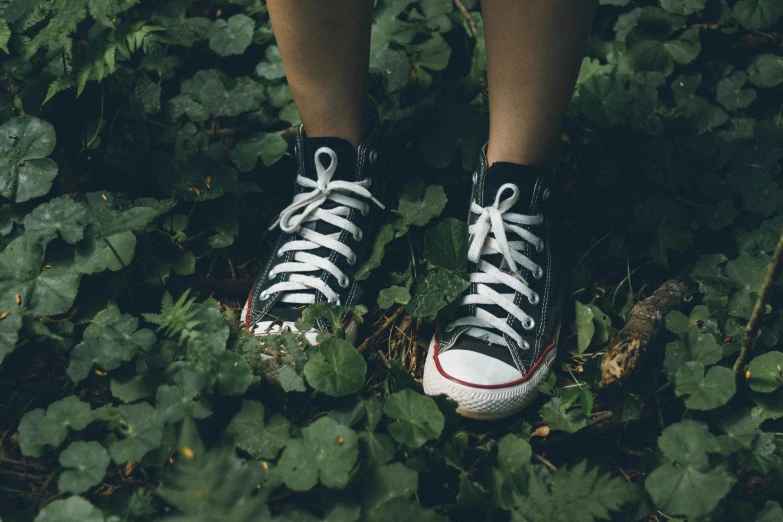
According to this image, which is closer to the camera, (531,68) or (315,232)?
(531,68)

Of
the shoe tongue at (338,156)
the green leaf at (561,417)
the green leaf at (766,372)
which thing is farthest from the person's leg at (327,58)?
the green leaf at (766,372)

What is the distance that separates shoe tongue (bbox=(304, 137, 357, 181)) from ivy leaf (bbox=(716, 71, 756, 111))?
1.41 meters

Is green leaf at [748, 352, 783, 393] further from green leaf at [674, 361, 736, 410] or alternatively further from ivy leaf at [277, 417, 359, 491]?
ivy leaf at [277, 417, 359, 491]

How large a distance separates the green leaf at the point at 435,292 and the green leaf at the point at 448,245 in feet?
0.10

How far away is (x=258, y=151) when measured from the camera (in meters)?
2.08

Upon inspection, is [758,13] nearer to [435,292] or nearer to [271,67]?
[435,292]

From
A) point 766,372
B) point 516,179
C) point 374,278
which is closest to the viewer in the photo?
point 766,372

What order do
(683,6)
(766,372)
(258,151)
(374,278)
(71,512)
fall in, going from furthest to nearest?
1. (683,6)
2. (258,151)
3. (374,278)
4. (766,372)
5. (71,512)

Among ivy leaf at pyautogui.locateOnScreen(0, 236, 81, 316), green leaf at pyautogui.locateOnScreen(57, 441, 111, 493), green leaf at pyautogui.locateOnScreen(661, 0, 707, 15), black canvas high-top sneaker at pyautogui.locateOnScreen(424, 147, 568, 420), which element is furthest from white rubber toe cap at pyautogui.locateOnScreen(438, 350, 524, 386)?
green leaf at pyautogui.locateOnScreen(661, 0, 707, 15)

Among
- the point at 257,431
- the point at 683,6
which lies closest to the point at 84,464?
the point at 257,431

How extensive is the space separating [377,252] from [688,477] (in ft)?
3.43

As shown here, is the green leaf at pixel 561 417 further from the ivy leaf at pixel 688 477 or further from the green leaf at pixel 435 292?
the green leaf at pixel 435 292

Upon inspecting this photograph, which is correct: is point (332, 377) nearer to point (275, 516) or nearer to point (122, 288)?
point (275, 516)

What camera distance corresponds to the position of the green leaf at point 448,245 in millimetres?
1684
